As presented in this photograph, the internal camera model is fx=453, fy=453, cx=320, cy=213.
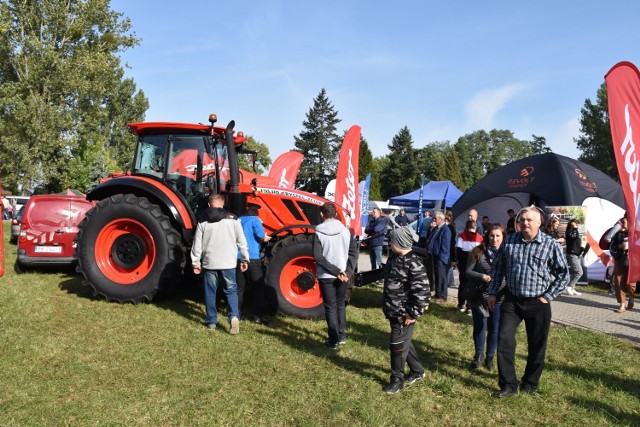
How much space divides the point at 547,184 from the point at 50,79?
26.3 m

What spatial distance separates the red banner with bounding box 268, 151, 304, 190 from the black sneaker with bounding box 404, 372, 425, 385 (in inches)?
337

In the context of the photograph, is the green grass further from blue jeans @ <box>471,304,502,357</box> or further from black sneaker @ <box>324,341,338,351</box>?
blue jeans @ <box>471,304,502,357</box>

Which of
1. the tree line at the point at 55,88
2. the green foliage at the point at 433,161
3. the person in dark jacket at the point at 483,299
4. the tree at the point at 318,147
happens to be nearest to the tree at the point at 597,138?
the tree line at the point at 55,88

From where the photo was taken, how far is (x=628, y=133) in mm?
4613

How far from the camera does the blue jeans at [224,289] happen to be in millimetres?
5309

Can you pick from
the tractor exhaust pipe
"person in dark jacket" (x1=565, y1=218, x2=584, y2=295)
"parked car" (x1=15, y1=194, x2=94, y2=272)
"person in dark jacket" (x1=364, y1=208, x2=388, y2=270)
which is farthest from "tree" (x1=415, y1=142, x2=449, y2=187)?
the tractor exhaust pipe

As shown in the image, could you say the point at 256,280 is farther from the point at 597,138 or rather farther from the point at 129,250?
the point at 597,138

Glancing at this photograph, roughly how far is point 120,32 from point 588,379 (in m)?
31.1

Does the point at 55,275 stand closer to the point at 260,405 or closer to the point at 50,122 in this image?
the point at 260,405

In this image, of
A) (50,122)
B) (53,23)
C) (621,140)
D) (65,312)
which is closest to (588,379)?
(621,140)

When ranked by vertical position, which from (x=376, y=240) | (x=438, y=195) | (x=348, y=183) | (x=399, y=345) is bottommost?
(x=399, y=345)

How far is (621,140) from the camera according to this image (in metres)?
4.66

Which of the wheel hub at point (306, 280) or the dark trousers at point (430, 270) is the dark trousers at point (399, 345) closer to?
the wheel hub at point (306, 280)

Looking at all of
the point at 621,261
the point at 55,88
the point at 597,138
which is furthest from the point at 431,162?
the point at 621,261
